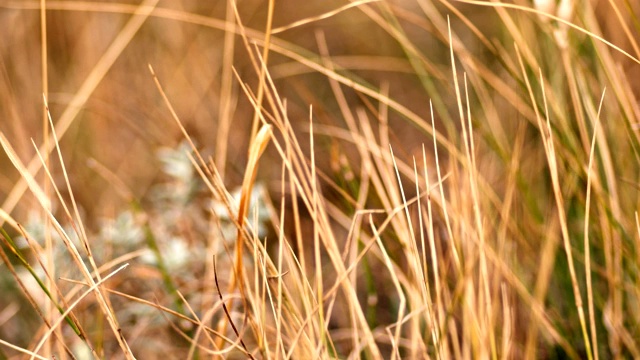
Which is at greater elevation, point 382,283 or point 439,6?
point 439,6

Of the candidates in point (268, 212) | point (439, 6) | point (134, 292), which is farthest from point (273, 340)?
point (439, 6)

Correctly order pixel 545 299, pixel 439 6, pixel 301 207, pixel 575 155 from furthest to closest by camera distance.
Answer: pixel 439 6 < pixel 301 207 < pixel 545 299 < pixel 575 155

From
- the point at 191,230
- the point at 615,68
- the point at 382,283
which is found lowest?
the point at 382,283

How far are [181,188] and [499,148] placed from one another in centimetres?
54

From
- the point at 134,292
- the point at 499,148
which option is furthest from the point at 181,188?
the point at 499,148

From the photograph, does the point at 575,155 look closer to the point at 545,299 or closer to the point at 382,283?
the point at 545,299

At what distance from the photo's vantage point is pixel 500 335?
1.18 m

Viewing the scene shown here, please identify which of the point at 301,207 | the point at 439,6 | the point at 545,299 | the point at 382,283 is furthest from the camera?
the point at 439,6

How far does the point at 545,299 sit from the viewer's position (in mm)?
1282

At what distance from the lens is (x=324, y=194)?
182 centimetres

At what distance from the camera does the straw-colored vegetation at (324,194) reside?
0.94 meters

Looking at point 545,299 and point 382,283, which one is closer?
point 545,299

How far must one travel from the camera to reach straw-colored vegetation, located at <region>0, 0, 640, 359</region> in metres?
0.94

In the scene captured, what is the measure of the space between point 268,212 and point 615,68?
53 centimetres
